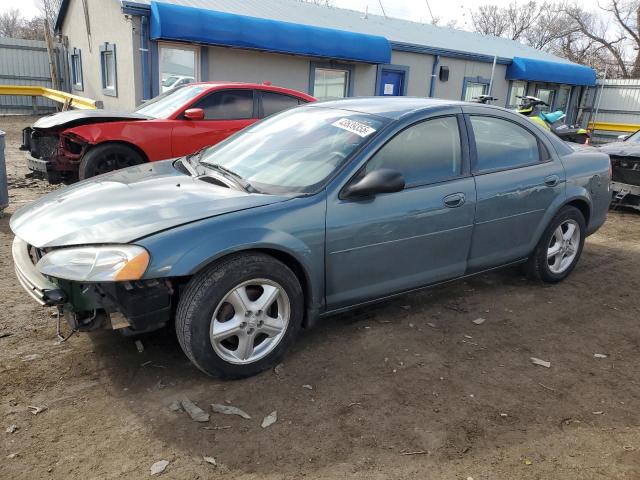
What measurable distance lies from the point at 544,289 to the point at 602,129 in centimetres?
1938

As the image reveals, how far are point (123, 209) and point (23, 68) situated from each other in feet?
66.6

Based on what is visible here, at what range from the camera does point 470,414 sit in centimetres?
279

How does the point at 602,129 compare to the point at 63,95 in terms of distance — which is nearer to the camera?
the point at 63,95

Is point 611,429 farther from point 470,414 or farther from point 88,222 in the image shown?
point 88,222

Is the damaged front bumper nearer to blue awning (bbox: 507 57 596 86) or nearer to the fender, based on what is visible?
the fender

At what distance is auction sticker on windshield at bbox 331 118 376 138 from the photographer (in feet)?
11.1

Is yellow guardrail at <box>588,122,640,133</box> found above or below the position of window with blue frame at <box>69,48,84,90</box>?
below

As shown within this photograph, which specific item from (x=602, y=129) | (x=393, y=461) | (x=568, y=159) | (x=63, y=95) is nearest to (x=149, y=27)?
(x=63, y=95)

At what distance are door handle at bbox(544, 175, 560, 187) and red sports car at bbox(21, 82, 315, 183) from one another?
4.35m

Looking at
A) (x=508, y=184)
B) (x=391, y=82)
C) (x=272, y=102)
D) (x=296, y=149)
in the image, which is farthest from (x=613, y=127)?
(x=296, y=149)

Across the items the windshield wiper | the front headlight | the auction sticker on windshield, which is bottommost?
the front headlight

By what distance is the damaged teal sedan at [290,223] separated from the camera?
268 cm

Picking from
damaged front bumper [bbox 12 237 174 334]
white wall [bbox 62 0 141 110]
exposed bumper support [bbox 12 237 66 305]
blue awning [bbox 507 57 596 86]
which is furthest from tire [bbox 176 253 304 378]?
blue awning [bbox 507 57 596 86]

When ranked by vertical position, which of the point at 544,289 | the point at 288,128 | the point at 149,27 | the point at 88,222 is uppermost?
the point at 149,27
